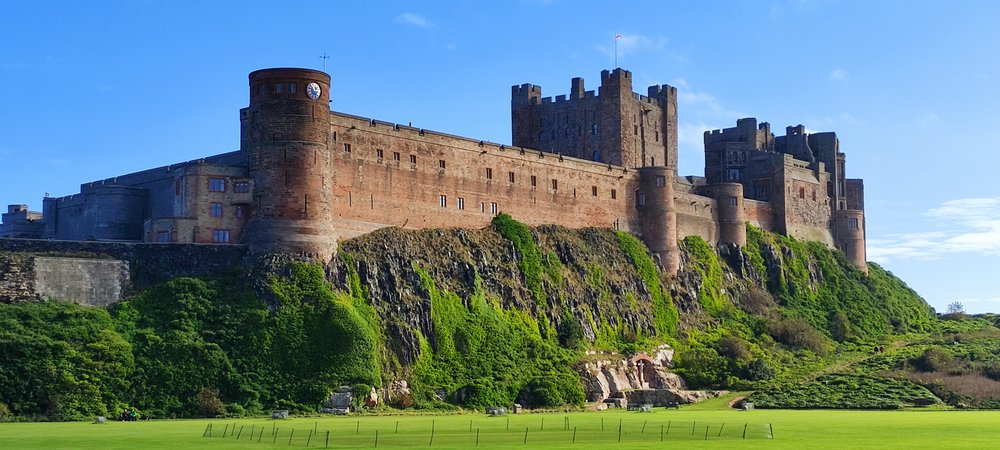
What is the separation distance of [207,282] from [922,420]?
38360 mm

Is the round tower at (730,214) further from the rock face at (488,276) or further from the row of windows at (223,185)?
the row of windows at (223,185)

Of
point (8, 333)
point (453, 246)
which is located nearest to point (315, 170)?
point (453, 246)

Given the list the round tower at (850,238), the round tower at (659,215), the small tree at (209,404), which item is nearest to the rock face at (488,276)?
the round tower at (659,215)

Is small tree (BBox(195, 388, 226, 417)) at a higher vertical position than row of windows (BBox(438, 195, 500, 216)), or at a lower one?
lower

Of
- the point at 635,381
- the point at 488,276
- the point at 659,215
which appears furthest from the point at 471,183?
the point at 659,215

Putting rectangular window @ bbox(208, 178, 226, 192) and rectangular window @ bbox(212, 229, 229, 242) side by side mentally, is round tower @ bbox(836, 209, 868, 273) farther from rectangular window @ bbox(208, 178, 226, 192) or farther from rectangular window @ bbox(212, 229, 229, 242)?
rectangular window @ bbox(208, 178, 226, 192)

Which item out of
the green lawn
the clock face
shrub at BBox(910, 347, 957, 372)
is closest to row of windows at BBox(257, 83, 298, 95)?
the clock face

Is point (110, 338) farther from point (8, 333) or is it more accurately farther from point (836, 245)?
point (836, 245)

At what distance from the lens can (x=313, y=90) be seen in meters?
80.8

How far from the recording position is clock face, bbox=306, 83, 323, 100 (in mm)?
80562

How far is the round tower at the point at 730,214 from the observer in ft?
382

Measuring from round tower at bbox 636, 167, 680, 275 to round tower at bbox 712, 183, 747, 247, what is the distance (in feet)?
27.2

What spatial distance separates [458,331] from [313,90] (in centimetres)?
1717

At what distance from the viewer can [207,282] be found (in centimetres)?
7750
